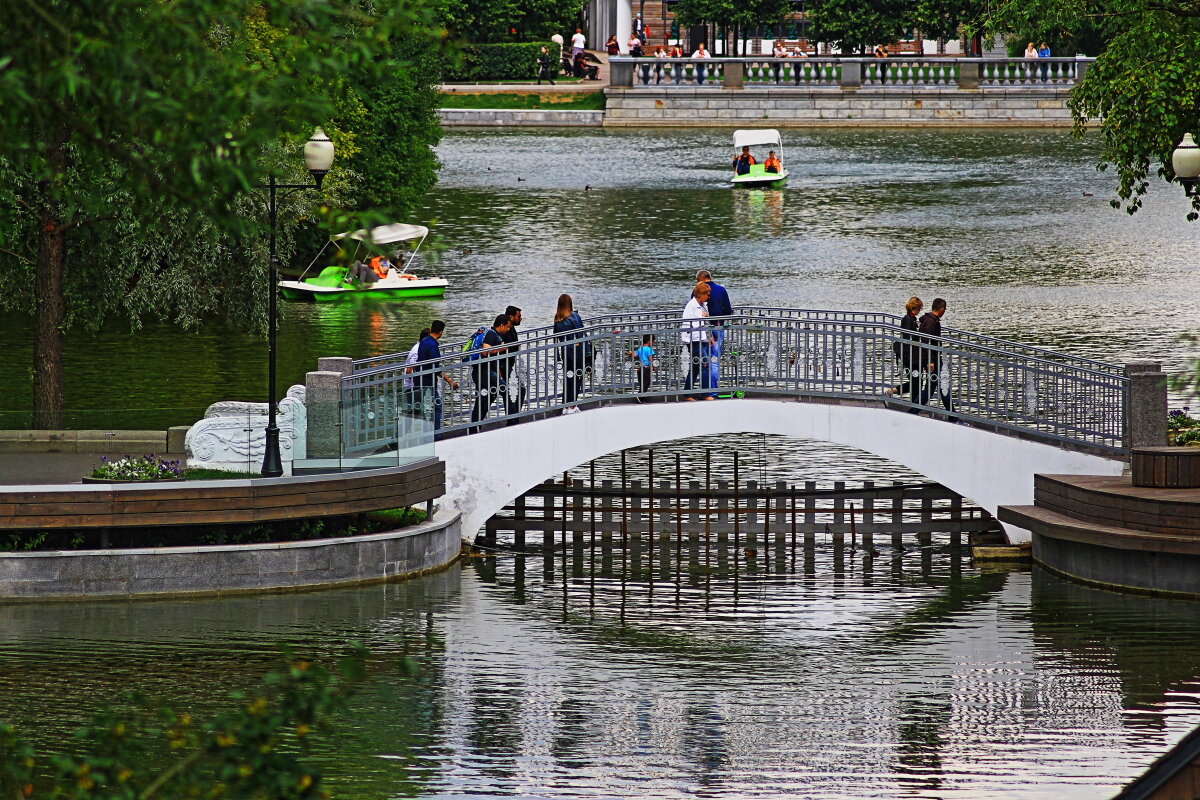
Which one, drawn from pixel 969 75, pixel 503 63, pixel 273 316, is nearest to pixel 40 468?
pixel 273 316

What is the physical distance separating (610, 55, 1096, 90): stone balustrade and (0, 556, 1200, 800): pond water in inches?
1855

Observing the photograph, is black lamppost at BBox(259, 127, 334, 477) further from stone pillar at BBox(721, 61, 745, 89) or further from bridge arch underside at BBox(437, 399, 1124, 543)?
stone pillar at BBox(721, 61, 745, 89)

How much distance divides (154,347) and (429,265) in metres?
10.2

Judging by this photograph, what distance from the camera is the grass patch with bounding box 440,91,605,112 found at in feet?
222

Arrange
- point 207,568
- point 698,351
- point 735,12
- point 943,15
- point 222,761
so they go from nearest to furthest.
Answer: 1. point 222,761
2. point 207,568
3. point 698,351
4. point 943,15
5. point 735,12

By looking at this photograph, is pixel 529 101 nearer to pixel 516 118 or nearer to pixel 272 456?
pixel 516 118

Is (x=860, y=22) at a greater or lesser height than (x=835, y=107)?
greater

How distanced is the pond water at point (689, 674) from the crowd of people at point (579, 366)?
1715mm

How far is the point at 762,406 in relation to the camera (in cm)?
2159

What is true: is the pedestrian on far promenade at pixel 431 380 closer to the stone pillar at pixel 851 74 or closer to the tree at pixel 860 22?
the stone pillar at pixel 851 74

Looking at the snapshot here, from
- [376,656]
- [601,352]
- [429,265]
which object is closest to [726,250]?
[429,265]

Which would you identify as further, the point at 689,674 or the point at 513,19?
the point at 513,19

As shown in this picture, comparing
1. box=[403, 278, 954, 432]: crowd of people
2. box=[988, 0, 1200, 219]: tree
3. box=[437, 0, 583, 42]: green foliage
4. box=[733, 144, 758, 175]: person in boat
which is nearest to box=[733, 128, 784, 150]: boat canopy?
box=[733, 144, 758, 175]: person in boat

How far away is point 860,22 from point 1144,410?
54579mm
